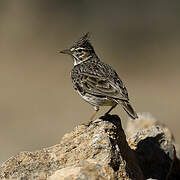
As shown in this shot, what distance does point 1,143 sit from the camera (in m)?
20.0

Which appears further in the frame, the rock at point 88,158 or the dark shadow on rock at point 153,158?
the dark shadow on rock at point 153,158

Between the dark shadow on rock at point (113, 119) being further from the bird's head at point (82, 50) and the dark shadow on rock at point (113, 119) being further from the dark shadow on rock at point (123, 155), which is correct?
the bird's head at point (82, 50)

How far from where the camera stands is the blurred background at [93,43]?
2559cm

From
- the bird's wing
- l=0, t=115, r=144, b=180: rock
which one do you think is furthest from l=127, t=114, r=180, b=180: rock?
l=0, t=115, r=144, b=180: rock

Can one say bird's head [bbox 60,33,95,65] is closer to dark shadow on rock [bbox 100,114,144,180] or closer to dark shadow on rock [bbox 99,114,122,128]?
dark shadow on rock [bbox 99,114,122,128]

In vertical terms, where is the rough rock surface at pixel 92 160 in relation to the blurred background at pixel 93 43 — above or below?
below

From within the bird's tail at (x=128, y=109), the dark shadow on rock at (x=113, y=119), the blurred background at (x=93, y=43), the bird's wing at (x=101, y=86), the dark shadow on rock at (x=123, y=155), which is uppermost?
the blurred background at (x=93, y=43)

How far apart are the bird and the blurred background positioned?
12.7 metres

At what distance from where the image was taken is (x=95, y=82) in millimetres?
10812

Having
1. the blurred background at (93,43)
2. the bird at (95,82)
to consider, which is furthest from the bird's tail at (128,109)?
the blurred background at (93,43)

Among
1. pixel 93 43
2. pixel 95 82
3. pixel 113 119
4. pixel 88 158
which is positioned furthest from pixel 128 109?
pixel 93 43

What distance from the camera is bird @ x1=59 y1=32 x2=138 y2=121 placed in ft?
33.8

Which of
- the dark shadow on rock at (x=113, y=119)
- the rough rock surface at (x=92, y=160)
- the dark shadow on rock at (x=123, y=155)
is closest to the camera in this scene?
the rough rock surface at (x=92, y=160)

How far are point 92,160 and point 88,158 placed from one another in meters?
0.47
